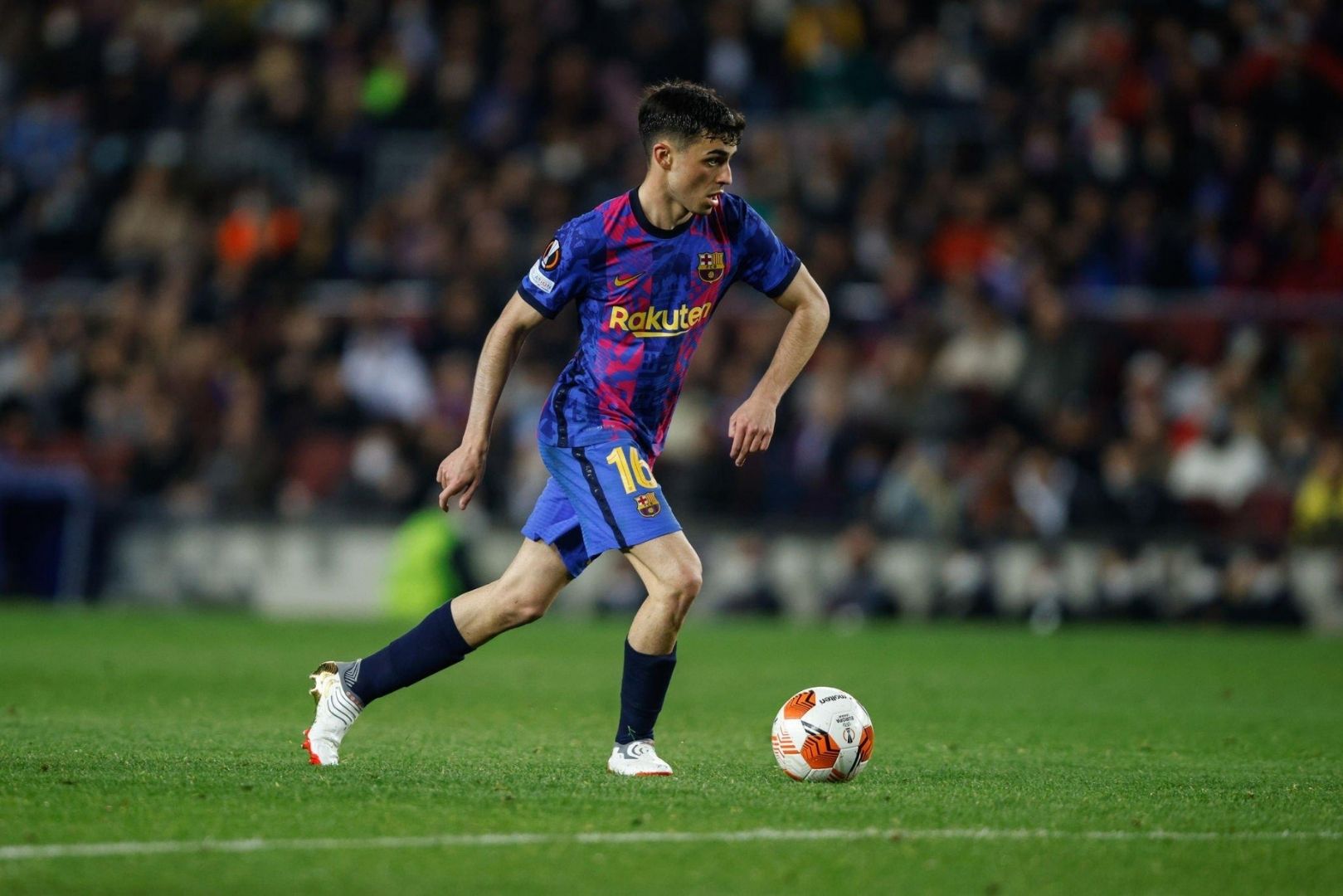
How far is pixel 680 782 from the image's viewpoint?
6949 mm

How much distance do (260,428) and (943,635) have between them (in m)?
7.68

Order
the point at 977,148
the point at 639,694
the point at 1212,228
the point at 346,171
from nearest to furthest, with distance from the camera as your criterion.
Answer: the point at 639,694 → the point at 1212,228 → the point at 977,148 → the point at 346,171

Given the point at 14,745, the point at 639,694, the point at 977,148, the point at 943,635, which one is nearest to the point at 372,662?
the point at 639,694

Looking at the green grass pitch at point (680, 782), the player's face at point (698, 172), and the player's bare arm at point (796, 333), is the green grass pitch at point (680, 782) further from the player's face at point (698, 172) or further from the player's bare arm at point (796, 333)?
the player's face at point (698, 172)

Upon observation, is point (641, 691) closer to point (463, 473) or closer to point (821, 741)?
point (821, 741)

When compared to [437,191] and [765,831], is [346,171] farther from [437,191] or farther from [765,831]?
[765,831]

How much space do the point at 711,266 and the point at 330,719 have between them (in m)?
2.32

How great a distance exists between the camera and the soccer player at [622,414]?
707cm

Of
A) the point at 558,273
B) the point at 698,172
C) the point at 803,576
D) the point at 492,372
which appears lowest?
the point at 803,576

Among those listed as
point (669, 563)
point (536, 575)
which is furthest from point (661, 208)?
point (536, 575)

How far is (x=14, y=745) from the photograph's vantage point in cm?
770

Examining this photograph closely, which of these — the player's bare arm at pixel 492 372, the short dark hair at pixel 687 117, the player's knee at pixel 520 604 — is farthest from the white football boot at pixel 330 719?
the short dark hair at pixel 687 117

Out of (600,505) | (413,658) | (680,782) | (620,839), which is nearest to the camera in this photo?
(620,839)

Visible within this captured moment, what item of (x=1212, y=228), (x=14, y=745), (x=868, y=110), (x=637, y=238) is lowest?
(x=14, y=745)
